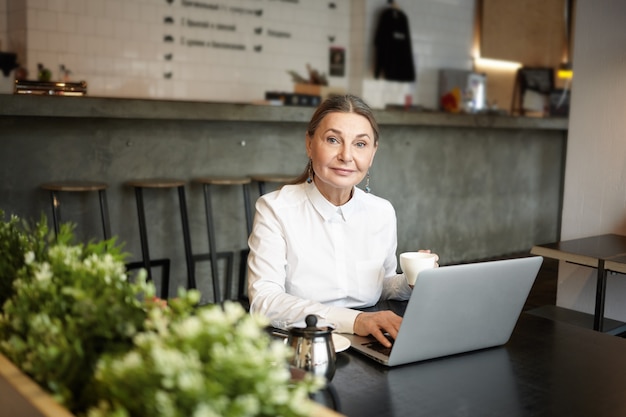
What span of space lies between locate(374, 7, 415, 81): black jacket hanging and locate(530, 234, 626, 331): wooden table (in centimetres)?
522

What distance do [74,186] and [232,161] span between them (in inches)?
48.3

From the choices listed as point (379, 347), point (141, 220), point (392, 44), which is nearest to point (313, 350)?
point (379, 347)

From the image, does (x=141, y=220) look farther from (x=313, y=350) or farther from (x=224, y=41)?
(x=224, y=41)

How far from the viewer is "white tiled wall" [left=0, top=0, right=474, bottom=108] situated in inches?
251

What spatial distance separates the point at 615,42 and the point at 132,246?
313 centimetres

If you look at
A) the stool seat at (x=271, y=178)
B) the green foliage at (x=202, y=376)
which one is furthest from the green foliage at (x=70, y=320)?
the stool seat at (x=271, y=178)

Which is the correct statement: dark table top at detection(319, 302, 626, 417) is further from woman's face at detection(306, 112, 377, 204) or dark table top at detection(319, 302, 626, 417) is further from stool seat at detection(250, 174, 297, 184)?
stool seat at detection(250, 174, 297, 184)

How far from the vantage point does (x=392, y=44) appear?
8.46m

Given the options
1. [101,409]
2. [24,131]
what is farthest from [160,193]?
[101,409]

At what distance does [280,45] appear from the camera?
310 inches

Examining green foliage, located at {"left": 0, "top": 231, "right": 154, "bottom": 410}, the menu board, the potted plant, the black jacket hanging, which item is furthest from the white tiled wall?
green foliage, located at {"left": 0, "top": 231, "right": 154, "bottom": 410}

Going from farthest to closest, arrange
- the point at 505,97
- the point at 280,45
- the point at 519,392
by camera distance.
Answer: the point at 505,97
the point at 280,45
the point at 519,392

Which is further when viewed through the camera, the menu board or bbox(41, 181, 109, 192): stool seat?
the menu board

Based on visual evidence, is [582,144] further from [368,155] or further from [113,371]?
[113,371]
